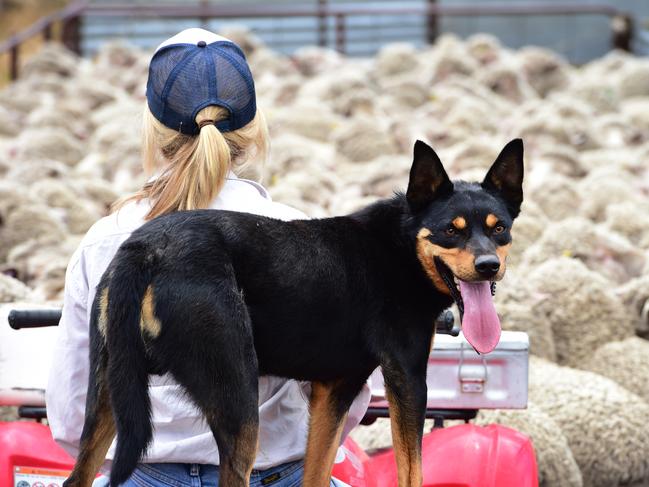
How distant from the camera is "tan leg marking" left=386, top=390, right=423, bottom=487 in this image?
2.57 meters

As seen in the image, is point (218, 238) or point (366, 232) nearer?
point (218, 238)

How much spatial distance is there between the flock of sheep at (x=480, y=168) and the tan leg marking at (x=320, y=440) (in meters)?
1.73

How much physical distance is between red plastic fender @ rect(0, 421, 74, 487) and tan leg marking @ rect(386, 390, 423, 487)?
132 centimetres

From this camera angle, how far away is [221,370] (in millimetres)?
2330

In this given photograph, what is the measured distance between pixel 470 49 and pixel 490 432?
659 inches

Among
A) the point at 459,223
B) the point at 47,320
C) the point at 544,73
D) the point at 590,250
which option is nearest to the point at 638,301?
the point at 590,250

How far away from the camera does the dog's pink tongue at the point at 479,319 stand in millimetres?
2498

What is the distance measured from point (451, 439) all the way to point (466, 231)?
1.21 meters

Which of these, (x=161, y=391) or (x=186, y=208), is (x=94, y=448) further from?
(x=186, y=208)

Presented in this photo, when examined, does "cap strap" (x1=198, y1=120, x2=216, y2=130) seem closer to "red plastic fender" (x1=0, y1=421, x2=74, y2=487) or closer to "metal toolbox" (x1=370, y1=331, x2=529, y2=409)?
"metal toolbox" (x1=370, y1=331, x2=529, y2=409)

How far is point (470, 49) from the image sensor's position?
1984cm

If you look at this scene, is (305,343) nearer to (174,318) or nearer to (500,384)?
(174,318)

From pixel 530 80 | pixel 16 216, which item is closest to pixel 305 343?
pixel 16 216

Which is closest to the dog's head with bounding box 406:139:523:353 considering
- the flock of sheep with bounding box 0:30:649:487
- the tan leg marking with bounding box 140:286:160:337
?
the tan leg marking with bounding box 140:286:160:337
